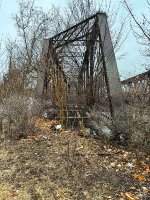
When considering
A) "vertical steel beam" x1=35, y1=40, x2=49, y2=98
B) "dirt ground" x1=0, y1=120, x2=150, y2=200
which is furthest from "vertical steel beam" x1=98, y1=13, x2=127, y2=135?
"vertical steel beam" x1=35, y1=40, x2=49, y2=98

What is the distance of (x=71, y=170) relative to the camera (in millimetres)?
7590

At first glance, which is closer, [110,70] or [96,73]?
[110,70]

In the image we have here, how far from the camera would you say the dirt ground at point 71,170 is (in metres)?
6.82

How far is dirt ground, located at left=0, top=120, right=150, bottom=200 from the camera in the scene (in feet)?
22.4

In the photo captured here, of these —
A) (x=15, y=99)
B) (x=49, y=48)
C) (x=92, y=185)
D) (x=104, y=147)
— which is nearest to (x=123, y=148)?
(x=104, y=147)

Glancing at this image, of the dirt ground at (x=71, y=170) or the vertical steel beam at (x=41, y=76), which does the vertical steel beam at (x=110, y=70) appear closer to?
the dirt ground at (x=71, y=170)

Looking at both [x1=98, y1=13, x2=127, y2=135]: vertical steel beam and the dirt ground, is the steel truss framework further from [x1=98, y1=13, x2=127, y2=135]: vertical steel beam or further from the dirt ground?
the dirt ground

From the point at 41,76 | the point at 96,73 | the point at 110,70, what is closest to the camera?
the point at 110,70

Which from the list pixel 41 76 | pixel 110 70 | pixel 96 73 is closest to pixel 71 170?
pixel 110 70

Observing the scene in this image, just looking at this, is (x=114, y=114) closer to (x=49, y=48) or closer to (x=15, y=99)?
(x=15, y=99)

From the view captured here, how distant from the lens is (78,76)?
1276 cm

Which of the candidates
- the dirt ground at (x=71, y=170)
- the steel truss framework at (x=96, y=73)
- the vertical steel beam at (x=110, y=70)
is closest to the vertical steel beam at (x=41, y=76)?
the steel truss framework at (x=96, y=73)

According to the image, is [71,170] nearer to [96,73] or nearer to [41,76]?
[96,73]

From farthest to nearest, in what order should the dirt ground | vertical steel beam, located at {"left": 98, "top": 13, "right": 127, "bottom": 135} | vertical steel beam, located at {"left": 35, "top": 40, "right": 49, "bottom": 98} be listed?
vertical steel beam, located at {"left": 35, "top": 40, "right": 49, "bottom": 98} < vertical steel beam, located at {"left": 98, "top": 13, "right": 127, "bottom": 135} < the dirt ground
